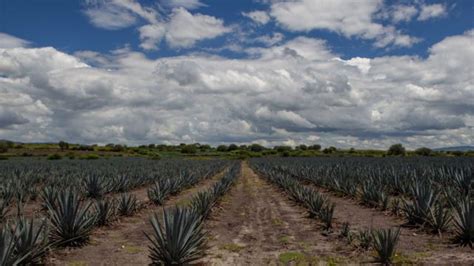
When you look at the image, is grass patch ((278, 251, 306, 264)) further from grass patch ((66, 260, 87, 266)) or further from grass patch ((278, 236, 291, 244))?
grass patch ((66, 260, 87, 266))

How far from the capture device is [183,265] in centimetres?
645

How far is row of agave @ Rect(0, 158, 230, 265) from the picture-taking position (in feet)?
18.9

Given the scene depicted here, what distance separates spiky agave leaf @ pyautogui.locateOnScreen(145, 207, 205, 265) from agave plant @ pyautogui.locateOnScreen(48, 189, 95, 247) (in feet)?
7.12

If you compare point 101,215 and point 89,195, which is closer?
point 101,215

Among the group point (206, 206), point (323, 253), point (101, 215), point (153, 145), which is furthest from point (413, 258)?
point (153, 145)

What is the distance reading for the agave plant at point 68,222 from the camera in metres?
8.02

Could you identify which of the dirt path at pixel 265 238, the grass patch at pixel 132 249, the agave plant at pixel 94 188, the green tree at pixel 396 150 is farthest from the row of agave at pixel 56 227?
the green tree at pixel 396 150

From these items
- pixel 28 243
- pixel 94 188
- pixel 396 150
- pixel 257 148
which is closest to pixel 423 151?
pixel 396 150

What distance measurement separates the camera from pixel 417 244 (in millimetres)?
8422

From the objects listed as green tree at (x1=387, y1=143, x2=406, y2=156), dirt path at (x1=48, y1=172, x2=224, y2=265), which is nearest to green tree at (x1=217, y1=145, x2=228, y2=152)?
green tree at (x1=387, y1=143, x2=406, y2=156)

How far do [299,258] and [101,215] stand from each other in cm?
514

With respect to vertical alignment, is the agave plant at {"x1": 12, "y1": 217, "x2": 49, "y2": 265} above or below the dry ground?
above

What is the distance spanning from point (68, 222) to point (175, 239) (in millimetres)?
2751

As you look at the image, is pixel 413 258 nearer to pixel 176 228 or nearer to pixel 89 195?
pixel 176 228
